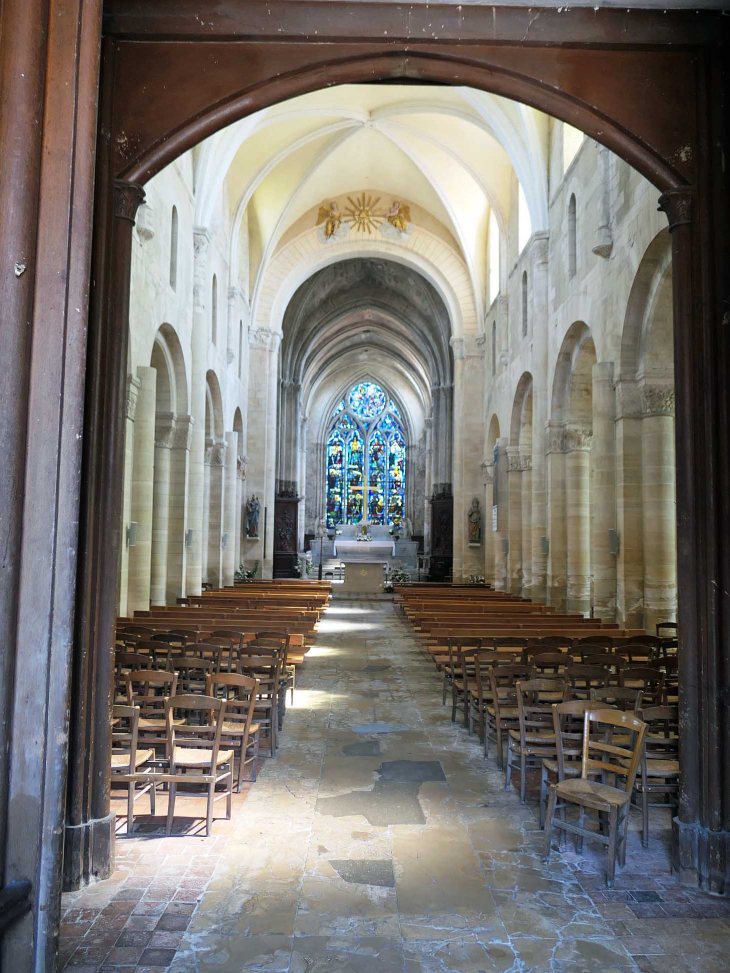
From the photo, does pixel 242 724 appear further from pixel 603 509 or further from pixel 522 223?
pixel 522 223

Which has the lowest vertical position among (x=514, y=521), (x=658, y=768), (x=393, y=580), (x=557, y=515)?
(x=658, y=768)

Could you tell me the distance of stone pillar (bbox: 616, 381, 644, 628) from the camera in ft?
42.4

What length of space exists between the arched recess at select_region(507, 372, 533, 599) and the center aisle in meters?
13.2

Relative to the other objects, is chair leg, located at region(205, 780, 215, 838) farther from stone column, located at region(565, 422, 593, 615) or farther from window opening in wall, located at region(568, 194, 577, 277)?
window opening in wall, located at region(568, 194, 577, 277)

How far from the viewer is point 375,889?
4414 mm

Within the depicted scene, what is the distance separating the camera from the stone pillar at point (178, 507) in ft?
55.4

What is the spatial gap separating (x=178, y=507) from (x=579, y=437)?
8657 millimetres

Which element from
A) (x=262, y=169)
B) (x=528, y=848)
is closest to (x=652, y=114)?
(x=528, y=848)

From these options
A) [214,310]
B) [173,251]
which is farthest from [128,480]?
[214,310]

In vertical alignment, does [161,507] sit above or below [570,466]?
below

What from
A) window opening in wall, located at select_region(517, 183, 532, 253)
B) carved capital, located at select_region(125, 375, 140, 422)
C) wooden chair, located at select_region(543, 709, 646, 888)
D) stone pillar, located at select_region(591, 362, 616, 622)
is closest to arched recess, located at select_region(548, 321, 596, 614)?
stone pillar, located at select_region(591, 362, 616, 622)

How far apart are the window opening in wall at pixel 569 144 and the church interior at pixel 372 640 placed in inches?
3.6

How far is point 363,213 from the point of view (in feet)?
91.3

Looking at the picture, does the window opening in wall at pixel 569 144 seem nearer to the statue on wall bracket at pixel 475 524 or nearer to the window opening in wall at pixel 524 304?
the window opening in wall at pixel 524 304
